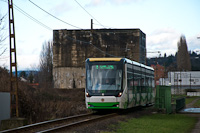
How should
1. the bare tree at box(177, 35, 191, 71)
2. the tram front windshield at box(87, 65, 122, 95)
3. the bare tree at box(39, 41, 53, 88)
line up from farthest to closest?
the bare tree at box(177, 35, 191, 71) < the bare tree at box(39, 41, 53, 88) < the tram front windshield at box(87, 65, 122, 95)

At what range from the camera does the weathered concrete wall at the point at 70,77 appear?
65.7m

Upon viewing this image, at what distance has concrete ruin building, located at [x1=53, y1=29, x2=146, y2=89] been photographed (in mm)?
65750

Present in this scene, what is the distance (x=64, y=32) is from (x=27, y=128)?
53549 mm

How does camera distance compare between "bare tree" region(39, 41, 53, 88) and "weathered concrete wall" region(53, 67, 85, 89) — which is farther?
"bare tree" region(39, 41, 53, 88)

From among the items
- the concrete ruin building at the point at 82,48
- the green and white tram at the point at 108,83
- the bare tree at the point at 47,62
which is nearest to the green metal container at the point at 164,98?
the green and white tram at the point at 108,83

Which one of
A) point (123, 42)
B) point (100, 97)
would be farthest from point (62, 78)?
point (100, 97)

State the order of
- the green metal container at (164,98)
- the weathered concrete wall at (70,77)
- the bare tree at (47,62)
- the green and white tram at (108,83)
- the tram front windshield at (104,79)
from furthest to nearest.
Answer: the bare tree at (47,62), the weathered concrete wall at (70,77), the green metal container at (164,98), the tram front windshield at (104,79), the green and white tram at (108,83)

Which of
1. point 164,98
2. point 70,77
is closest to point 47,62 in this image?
point 70,77

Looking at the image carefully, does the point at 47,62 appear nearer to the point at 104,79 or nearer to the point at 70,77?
the point at 70,77

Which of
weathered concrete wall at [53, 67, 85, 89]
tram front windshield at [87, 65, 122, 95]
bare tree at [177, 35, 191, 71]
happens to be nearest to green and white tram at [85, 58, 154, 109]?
tram front windshield at [87, 65, 122, 95]

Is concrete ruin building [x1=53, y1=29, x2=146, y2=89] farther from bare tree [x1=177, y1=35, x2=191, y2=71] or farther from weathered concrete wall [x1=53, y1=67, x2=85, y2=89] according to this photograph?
bare tree [x1=177, y1=35, x2=191, y2=71]

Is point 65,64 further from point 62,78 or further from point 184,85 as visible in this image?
point 184,85

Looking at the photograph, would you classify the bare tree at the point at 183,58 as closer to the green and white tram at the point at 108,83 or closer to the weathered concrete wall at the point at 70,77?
the weathered concrete wall at the point at 70,77

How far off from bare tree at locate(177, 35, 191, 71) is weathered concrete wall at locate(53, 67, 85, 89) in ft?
276
